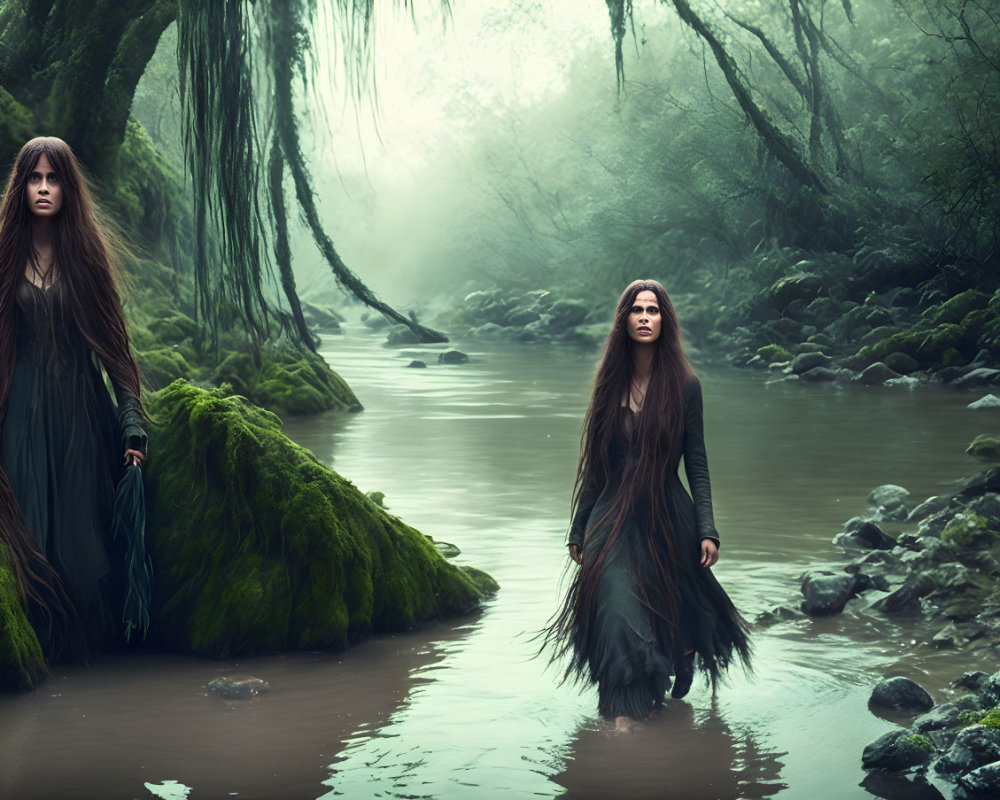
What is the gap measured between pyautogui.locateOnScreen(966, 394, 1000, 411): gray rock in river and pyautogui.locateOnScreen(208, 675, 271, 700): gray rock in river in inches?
579

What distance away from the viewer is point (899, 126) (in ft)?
Answer: 107

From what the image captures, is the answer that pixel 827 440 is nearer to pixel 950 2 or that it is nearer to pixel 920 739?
pixel 920 739

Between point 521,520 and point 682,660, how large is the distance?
16.4 feet

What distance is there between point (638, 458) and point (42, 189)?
112 inches

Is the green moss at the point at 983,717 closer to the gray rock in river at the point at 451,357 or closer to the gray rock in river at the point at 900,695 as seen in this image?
the gray rock in river at the point at 900,695

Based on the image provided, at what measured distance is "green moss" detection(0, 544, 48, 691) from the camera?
18.8ft

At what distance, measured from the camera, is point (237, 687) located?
5.95 metres

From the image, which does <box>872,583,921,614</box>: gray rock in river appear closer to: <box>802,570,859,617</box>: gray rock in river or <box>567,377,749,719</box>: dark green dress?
<box>802,570,859,617</box>: gray rock in river

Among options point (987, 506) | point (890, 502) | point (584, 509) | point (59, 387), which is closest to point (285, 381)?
point (890, 502)

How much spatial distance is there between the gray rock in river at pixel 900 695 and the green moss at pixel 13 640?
139 inches

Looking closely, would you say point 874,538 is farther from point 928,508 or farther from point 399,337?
point 399,337

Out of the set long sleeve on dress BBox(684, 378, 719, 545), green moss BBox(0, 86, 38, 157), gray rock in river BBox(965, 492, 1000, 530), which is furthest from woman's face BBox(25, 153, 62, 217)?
gray rock in river BBox(965, 492, 1000, 530)

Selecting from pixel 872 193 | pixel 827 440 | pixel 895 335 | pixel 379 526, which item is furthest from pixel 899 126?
pixel 379 526

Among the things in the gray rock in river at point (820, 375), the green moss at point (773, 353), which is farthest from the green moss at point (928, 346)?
the green moss at point (773, 353)
